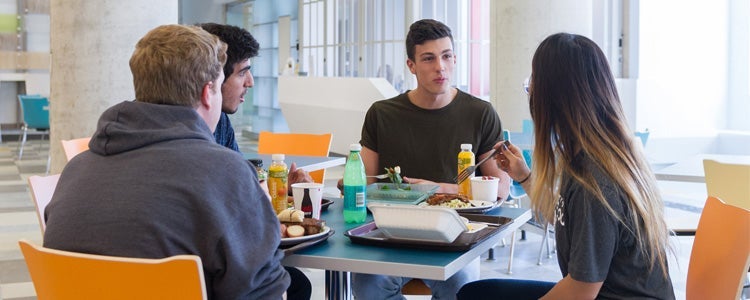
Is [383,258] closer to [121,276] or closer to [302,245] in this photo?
[302,245]

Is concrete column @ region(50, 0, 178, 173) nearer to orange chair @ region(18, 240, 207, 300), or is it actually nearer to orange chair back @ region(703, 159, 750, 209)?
orange chair back @ region(703, 159, 750, 209)

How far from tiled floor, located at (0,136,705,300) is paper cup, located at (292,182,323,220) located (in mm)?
1010

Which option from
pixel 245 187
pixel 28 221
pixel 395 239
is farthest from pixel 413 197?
pixel 28 221

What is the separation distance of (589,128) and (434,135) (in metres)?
1.30

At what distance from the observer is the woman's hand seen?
2.39m

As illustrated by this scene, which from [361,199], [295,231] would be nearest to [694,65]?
[361,199]

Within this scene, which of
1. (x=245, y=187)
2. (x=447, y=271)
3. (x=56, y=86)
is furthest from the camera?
(x=56, y=86)

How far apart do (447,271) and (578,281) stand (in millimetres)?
309

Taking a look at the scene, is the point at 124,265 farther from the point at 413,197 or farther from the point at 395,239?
the point at 413,197

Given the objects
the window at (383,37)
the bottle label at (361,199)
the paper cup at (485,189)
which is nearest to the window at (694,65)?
the window at (383,37)

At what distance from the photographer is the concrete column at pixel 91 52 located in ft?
17.3

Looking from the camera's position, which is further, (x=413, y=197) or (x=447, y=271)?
(x=413, y=197)

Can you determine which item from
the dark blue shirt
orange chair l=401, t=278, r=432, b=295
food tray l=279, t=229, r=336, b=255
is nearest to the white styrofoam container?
food tray l=279, t=229, r=336, b=255

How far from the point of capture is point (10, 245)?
5555 mm
